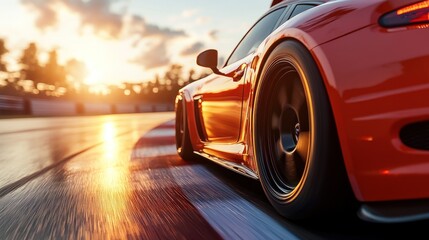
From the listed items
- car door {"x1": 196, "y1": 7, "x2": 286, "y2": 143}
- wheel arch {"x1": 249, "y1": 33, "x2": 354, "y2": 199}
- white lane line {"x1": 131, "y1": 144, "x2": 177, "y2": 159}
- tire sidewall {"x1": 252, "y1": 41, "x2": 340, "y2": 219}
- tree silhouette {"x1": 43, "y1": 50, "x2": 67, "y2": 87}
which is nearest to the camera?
wheel arch {"x1": 249, "y1": 33, "x2": 354, "y2": 199}

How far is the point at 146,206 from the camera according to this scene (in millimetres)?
3236

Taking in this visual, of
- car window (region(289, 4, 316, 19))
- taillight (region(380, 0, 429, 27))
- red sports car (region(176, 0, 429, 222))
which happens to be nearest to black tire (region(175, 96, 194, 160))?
car window (region(289, 4, 316, 19))

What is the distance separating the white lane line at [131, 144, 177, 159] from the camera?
21.2 feet

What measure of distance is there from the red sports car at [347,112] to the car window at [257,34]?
0.83 m

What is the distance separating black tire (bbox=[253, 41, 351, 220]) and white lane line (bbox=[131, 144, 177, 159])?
353 cm

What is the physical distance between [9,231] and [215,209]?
3.87 ft

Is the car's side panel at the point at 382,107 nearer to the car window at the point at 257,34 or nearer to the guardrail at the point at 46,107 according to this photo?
the car window at the point at 257,34

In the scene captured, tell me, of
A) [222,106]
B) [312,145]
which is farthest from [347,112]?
[222,106]

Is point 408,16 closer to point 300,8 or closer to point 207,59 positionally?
point 300,8

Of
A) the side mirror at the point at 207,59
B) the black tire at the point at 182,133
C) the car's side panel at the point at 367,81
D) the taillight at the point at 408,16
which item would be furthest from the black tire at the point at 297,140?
the black tire at the point at 182,133

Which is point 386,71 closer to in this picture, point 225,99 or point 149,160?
point 225,99

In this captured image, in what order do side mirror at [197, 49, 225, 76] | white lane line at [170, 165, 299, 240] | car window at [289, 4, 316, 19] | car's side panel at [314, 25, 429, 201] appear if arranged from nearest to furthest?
car's side panel at [314, 25, 429, 201] → white lane line at [170, 165, 299, 240] → car window at [289, 4, 316, 19] → side mirror at [197, 49, 225, 76]

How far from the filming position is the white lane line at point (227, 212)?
2.45 m

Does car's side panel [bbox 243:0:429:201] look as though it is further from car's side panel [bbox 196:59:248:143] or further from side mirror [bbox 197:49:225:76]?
side mirror [bbox 197:49:225:76]
